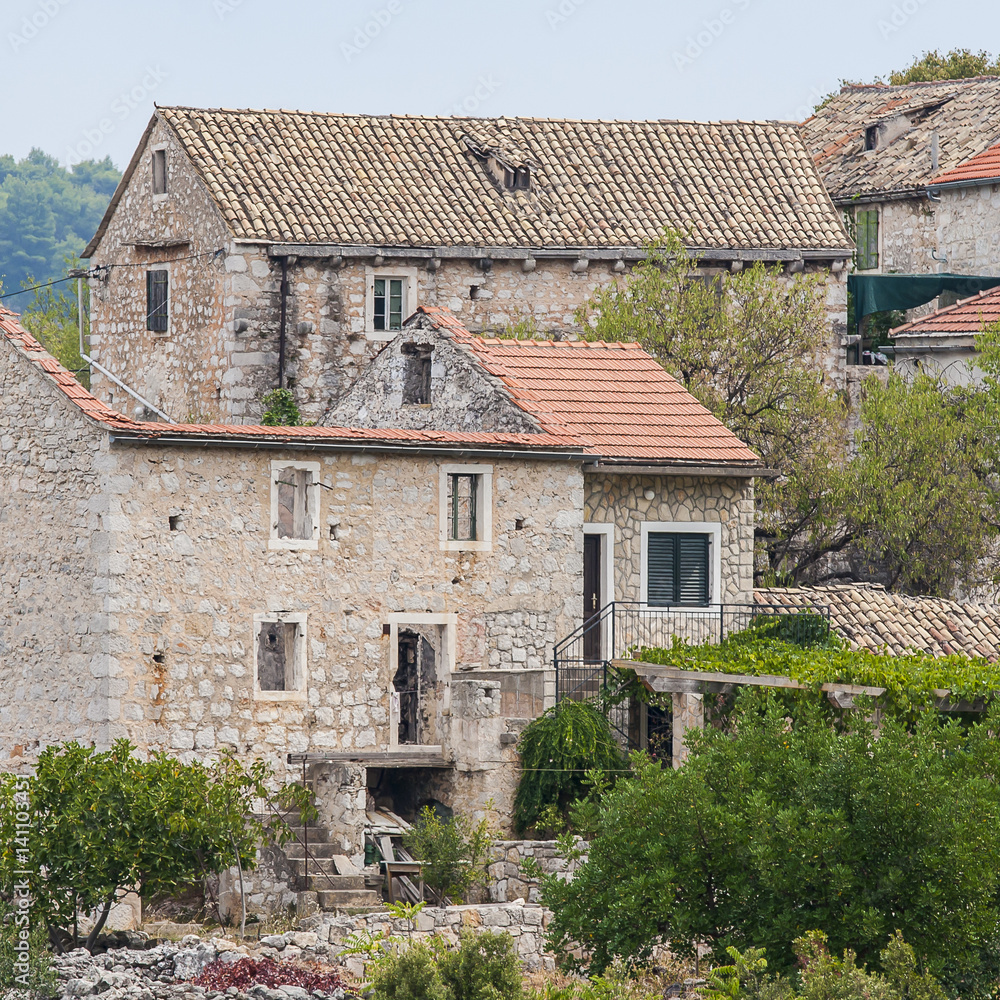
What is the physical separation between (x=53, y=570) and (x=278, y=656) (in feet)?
13.4

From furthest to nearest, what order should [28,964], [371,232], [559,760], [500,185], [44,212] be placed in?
[44,212], [500,185], [371,232], [559,760], [28,964]

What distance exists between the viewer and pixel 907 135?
4716 centimetres

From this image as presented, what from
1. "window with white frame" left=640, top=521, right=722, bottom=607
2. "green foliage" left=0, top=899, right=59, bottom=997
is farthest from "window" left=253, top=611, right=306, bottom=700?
"window with white frame" left=640, top=521, right=722, bottom=607

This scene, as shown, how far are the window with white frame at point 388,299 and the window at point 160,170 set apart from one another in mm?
4606

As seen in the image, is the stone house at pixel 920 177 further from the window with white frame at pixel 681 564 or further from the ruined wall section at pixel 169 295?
the window with white frame at pixel 681 564

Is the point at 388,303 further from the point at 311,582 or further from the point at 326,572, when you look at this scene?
the point at 311,582

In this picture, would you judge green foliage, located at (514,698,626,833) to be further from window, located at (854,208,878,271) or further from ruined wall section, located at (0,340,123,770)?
window, located at (854,208,878,271)

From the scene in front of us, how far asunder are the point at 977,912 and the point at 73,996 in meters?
8.00

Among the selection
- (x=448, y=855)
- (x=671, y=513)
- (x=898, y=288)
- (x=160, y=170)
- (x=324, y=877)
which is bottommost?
(x=324, y=877)

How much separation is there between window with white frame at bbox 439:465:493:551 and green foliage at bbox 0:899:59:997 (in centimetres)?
805

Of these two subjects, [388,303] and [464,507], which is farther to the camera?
[388,303]

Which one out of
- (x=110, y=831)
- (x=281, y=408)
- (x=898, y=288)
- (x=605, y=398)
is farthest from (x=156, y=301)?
(x=110, y=831)

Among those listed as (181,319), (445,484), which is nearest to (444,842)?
(445,484)

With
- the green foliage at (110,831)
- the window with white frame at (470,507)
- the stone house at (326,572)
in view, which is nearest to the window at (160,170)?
the stone house at (326,572)
